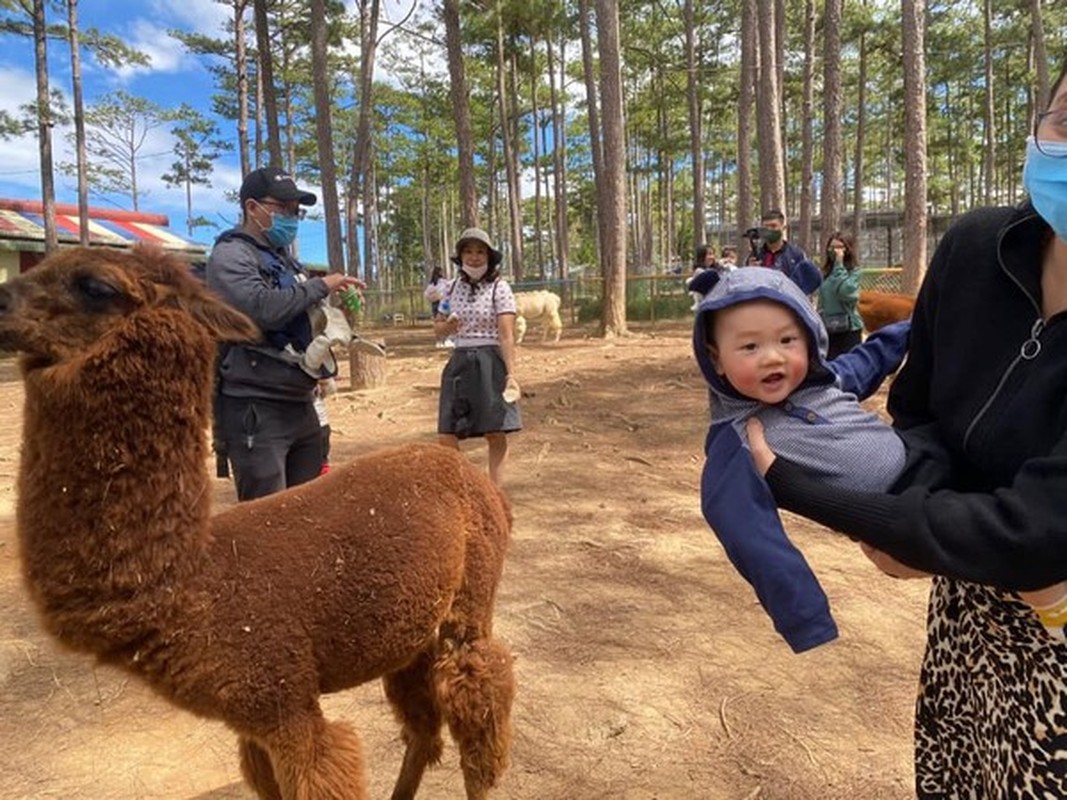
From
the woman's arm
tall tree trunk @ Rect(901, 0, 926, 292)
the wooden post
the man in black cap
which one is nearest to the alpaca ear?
the man in black cap

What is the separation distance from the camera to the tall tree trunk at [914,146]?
12.2 m

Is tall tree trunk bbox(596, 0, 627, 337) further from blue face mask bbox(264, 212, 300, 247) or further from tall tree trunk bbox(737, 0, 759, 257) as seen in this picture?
blue face mask bbox(264, 212, 300, 247)

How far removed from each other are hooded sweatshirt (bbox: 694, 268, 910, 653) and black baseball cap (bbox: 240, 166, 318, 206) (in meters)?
2.22

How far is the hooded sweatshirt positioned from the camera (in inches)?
50.6

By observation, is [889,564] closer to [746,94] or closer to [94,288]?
[94,288]

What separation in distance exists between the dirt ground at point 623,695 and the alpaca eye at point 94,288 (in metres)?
1.04

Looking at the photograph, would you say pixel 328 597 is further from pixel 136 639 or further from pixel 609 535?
pixel 609 535

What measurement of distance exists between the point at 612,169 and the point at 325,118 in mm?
6086

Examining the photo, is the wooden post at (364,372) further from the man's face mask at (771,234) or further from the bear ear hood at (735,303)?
the bear ear hood at (735,303)

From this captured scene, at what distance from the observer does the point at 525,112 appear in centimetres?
3466

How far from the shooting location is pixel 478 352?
516cm

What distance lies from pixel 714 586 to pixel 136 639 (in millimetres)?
3274

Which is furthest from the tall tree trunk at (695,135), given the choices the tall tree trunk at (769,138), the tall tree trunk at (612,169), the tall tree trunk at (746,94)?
the tall tree trunk at (769,138)

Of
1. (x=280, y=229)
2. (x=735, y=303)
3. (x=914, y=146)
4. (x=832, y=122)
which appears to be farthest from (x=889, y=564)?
(x=832, y=122)
